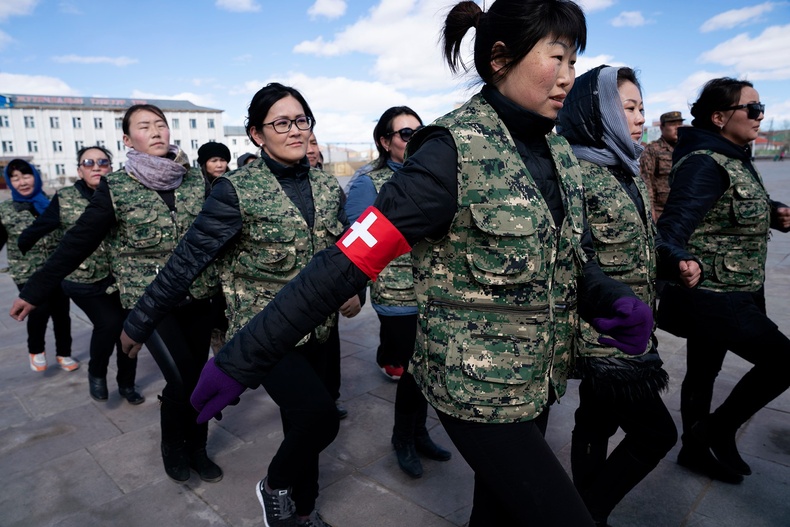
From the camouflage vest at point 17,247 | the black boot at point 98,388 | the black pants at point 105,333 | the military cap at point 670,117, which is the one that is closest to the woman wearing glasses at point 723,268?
the military cap at point 670,117

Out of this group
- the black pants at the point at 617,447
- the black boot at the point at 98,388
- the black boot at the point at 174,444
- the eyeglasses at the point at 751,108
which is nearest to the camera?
the black pants at the point at 617,447

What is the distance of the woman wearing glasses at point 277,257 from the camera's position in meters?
2.26

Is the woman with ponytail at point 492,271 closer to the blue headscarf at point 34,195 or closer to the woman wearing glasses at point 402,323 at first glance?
the woman wearing glasses at point 402,323

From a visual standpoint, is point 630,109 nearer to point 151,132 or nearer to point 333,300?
point 333,300

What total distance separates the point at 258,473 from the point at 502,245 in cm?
249

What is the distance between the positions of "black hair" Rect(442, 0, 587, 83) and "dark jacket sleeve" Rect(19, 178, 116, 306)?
93.9 inches

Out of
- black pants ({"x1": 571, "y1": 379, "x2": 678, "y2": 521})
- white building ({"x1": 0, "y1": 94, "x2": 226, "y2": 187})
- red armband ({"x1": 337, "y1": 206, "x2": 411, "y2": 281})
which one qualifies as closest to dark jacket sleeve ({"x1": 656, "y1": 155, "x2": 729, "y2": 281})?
black pants ({"x1": 571, "y1": 379, "x2": 678, "y2": 521})

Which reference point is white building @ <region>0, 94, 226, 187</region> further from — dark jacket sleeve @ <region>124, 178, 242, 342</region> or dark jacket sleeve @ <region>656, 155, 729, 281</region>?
dark jacket sleeve @ <region>656, 155, 729, 281</region>

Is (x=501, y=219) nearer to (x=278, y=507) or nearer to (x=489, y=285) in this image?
(x=489, y=285)

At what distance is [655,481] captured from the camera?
290 centimetres

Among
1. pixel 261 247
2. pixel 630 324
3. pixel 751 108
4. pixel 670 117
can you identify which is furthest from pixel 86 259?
pixel 670 117

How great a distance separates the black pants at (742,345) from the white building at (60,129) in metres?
69.5

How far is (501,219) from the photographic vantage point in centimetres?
143

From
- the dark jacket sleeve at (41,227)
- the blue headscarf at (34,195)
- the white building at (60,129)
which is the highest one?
the white building at (60,129)
